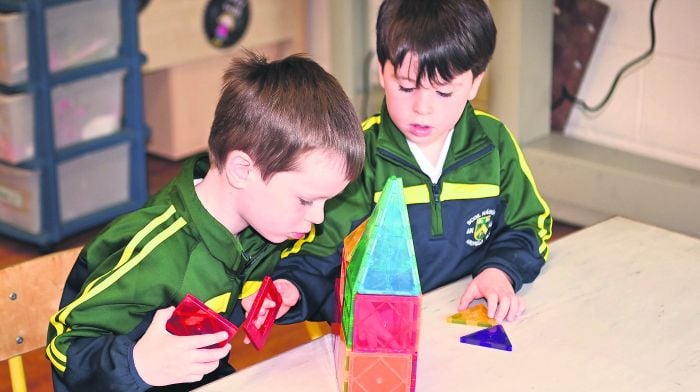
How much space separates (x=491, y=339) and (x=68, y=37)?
6.42ft

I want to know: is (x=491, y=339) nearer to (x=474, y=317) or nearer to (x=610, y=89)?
(x=474, y=317)

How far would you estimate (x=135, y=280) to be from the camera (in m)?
1.27

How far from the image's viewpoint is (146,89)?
141 inches

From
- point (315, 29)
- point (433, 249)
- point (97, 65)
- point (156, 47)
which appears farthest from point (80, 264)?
point (315, 29)

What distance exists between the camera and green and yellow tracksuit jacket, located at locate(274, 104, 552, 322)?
1523 mm

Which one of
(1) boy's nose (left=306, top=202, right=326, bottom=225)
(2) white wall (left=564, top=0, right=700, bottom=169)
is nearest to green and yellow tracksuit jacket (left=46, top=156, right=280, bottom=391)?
(1) boy's nose (left=306, top=202, right=326, bottom=225)

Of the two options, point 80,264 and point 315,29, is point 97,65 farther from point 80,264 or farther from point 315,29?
point 80,264

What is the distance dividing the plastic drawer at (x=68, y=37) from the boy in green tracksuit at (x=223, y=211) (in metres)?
1.55

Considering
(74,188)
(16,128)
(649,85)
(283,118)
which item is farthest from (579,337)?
(74,188)

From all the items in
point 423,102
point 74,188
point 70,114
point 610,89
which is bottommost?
point 74,188

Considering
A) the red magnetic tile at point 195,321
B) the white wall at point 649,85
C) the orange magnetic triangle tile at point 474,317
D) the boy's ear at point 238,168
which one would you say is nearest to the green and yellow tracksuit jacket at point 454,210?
the orange magnetic triangle tile at point 474,317

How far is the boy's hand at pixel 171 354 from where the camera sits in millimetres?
1161

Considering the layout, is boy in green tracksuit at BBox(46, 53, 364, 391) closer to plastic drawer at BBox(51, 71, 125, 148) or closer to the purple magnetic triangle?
Result: the purple magnetic triangle

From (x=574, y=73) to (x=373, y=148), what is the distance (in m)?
1.74
